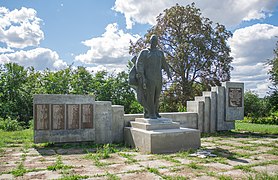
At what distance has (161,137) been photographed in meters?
6.85

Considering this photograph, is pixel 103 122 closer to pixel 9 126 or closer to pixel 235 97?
pixel 9 126

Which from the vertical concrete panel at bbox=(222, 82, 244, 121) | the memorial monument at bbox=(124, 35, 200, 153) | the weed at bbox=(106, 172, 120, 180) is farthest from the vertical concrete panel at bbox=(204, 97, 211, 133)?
the weed at bbox=(106, 172, 120, 180)

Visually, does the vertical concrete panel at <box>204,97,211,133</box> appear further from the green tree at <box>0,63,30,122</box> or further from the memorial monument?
the green tree at <box>0,63,30,122</box>

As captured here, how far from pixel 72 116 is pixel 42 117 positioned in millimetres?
879

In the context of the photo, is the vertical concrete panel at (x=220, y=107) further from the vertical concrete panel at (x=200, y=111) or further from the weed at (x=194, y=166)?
the weed at (x=194, y=166)

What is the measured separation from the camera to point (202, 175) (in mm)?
4574

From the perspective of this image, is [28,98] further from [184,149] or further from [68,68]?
[184,149]

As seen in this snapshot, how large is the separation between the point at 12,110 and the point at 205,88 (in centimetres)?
1221

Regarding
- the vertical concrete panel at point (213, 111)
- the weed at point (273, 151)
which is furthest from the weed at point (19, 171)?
the vertical concrete panel at point (213, 111)

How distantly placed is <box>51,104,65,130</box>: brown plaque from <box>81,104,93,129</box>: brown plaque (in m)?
0.61

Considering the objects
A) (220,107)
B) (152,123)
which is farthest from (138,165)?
(220,107)

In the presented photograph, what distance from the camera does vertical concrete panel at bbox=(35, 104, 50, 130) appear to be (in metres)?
7.89

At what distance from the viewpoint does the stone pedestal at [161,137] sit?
268 inches

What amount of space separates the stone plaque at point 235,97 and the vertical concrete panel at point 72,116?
7.02 meters
